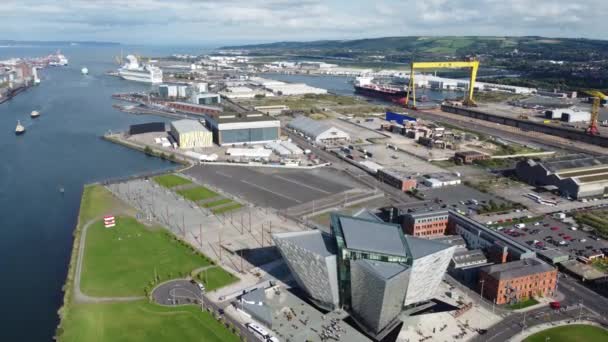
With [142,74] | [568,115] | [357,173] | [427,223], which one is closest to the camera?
[427,223]

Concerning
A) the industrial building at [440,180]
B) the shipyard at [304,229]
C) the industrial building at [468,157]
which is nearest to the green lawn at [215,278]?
the shipyard at [304,229]

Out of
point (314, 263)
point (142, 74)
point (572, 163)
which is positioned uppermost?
point (142, 74)

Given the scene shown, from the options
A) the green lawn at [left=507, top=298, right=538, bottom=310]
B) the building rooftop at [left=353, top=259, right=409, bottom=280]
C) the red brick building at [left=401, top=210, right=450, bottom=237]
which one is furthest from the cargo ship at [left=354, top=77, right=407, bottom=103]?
the building rooftop at [left=353, top=259, right=409, bottom=280]

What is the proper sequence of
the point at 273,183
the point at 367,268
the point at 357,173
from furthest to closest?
the point at 357,173 < the point at 273,183 < the point at 367,268

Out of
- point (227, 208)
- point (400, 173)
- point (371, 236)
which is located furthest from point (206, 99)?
point (371, 236)

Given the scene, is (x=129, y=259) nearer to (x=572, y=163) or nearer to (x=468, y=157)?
(x=468, y=157)
